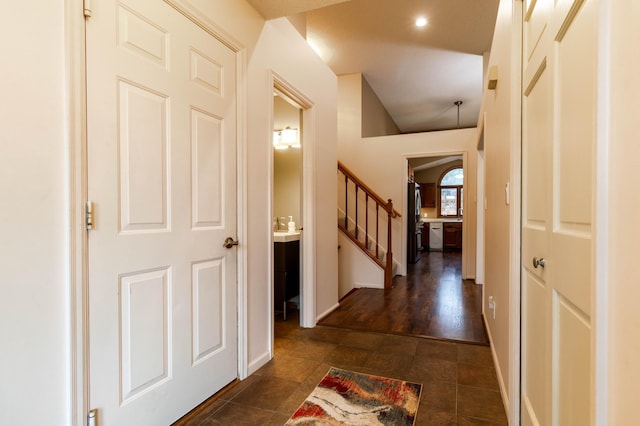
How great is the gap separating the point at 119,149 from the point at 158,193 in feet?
0.83

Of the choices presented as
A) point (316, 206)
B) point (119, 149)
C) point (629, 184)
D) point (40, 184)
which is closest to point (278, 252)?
point (316, 206)

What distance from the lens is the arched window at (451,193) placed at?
31.9 feet

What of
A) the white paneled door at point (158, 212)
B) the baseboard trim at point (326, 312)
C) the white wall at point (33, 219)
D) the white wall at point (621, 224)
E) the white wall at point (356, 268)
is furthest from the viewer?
the white wall at point (356, 268)

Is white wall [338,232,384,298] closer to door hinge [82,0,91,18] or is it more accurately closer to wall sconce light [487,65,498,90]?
wall sconce light [487,65,498,90]

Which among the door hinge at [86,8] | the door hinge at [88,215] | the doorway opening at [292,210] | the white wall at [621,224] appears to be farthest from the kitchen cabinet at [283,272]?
the white wall at [621,224]

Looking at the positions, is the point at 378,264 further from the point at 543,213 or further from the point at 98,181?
the point at 98,181

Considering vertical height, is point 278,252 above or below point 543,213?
below

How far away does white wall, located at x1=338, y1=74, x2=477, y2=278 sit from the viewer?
4.91 metres

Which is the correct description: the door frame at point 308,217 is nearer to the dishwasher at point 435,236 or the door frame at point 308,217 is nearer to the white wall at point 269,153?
the white wall at point 269,153

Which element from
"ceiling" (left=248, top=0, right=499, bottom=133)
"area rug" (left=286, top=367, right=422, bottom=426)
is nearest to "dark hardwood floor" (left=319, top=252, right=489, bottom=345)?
"area rug" (left=286, top=367, right=422, bottom=426)

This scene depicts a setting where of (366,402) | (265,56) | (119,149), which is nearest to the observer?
(119,149)

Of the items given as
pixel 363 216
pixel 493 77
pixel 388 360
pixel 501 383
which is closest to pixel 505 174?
pixel 493 77

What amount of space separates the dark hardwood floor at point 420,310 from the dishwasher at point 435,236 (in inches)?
156

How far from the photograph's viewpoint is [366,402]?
177 centimetres
